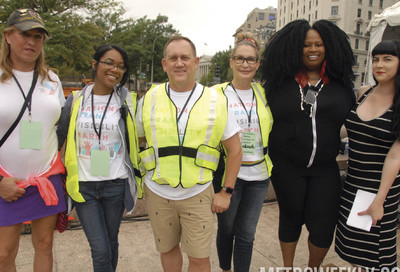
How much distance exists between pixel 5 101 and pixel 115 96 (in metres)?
0.71

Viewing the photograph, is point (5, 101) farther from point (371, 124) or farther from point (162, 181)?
point (371, 124)

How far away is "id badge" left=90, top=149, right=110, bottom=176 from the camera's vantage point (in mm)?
2176

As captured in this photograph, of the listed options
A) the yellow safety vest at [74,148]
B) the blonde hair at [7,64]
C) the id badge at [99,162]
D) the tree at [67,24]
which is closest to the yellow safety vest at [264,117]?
the yellow safety vest at [74,148]

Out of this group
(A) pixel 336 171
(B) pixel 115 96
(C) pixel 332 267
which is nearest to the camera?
(B) pixel 115 96

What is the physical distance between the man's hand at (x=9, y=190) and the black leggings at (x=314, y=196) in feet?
6.24

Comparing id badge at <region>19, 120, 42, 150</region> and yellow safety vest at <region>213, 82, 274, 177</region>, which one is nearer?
id badge at <region>19, 120, 42, 150</region>

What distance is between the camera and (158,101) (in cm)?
218

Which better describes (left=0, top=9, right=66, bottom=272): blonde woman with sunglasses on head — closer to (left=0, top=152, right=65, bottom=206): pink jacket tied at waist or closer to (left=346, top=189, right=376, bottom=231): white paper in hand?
(left=0, top=152, right=65, bottom=206): pink jacket tied at waist

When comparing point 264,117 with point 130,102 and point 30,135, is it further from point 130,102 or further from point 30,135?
point 30,135

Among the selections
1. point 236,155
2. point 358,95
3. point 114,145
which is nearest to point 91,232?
point 114,145

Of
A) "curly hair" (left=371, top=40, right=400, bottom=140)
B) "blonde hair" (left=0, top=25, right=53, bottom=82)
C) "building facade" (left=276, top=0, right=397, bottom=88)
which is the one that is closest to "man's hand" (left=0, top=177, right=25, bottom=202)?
"blonde hair" (left=0, top=25, right=53, bottom=82)

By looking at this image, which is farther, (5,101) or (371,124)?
(371,124)

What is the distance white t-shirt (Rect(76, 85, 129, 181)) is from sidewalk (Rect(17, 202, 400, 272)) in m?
1.20

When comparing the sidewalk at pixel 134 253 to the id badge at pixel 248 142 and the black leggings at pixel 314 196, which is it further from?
the id badge at pixel 248 142
